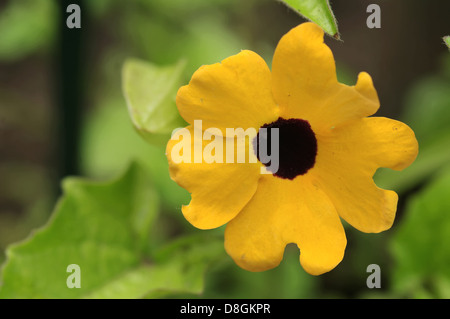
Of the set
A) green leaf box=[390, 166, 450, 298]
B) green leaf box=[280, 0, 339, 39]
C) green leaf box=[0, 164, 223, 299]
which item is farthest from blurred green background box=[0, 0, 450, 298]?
green leaf box=[280, 0, 339, 39]

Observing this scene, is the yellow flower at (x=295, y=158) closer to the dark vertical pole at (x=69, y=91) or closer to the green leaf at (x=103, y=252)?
the green leaf at (x=103, y=252)

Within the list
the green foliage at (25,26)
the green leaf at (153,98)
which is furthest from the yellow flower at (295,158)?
the green foliage at (25,26)

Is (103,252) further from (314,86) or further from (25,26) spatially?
(25,26)

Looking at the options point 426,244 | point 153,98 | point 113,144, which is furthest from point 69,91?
point 426,244

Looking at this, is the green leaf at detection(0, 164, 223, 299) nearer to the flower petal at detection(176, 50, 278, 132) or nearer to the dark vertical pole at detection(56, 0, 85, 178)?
the dark vertical pole at detection(56, 0, 85, 178)

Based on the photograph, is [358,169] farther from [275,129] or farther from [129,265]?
[129,265]
